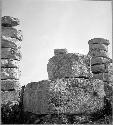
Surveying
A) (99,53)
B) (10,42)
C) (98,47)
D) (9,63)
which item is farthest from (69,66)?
(99,53)

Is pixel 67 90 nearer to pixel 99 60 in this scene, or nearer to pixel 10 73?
pixel 10 73

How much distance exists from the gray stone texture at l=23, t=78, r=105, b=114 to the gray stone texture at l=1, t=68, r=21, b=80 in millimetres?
6326

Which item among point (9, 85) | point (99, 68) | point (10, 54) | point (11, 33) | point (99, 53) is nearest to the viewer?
point (9, 85)

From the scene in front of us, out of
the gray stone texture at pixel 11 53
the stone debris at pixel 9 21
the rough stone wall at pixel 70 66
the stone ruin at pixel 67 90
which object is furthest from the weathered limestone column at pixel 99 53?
the stone ruin at pixel 67 90

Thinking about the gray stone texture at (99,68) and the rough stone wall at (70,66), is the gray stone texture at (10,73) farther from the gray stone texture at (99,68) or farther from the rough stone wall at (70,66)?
the rough stone wall at (70,66)

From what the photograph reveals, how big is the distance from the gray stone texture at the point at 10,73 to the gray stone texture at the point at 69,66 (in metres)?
6.05

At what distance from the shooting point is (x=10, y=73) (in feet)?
39.0

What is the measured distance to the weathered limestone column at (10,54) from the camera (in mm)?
11517

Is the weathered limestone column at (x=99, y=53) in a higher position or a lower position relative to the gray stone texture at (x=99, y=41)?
lower

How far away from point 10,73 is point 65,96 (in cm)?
717

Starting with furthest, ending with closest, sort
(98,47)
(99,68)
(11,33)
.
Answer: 1. (98,47)
2. (99,68)
3. (11,33)

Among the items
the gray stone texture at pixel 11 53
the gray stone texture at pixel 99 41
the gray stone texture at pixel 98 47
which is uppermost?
the gray stone texture at pixel 99 41

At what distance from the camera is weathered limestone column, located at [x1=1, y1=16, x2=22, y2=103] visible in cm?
1152

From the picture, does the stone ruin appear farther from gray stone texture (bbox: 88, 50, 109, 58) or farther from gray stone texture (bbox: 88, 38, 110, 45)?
gray stone texture (bbox: 88, 50, 109, 58)
